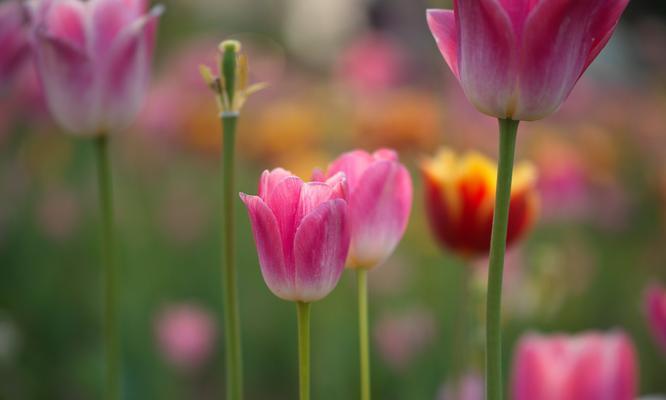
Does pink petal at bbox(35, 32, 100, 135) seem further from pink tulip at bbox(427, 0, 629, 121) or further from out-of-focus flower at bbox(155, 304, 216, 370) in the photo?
out-of-focus flower at bbox(155, 304, 216, 370)

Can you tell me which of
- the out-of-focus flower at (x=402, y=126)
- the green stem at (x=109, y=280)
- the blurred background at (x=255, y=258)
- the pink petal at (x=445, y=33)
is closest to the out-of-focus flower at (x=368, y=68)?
the blurred background at (x=255, y=258)

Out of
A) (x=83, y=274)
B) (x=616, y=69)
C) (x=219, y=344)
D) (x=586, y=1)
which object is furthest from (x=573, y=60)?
(x=616, y=69)

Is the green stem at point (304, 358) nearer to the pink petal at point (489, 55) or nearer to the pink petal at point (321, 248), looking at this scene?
the pink petal at point (321, 248)

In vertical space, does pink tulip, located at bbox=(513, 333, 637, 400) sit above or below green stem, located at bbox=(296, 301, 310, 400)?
below

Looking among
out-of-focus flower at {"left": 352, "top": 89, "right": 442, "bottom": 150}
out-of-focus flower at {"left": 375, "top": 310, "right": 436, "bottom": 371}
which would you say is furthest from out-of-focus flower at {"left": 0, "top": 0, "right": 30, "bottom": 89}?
out-of-focus flower at {"left": 352, "top": 89, "right": 442, "bottom": 150}

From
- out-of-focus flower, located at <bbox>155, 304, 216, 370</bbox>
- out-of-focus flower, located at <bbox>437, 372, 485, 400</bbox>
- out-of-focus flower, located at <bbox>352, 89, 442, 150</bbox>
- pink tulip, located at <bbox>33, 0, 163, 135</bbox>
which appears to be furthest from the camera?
out-of-focus flower, located at <bbox>352, 89, 442, 150</bbox>

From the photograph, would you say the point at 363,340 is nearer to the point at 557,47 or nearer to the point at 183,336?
the point at 557,47

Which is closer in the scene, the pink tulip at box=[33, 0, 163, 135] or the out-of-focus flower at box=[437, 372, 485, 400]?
the pink tulip at box=[33, 0, 163, 135]
